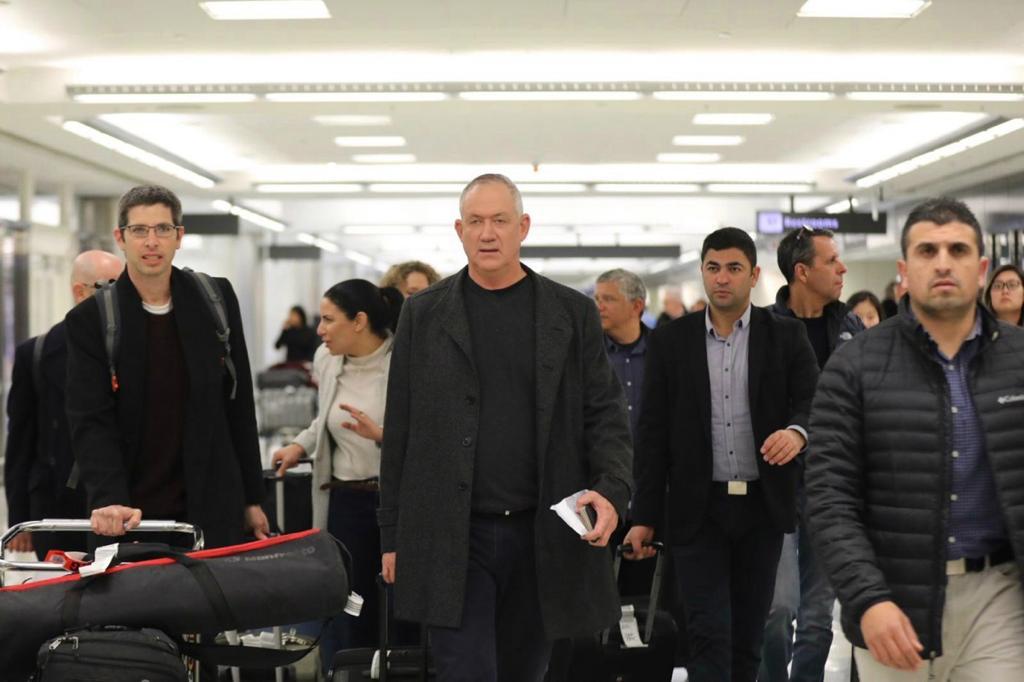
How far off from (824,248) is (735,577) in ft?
4.49

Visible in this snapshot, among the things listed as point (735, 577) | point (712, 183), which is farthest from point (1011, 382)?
point (712, 183)

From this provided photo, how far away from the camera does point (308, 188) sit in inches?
736

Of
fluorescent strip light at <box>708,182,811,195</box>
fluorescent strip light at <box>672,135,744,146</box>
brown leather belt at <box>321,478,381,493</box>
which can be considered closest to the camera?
brown leather belt at <box>321,478,381,493</box>

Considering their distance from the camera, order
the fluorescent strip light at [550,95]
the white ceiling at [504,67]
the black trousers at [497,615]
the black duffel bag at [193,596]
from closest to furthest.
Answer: the black duffel bag at [193,596], the black trousers at [497,615], the white ceiling at [504,67], the fluorescent strip light at [550,95]

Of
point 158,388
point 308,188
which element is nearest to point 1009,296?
point 158,388

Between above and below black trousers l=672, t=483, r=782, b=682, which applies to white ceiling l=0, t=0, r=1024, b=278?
above

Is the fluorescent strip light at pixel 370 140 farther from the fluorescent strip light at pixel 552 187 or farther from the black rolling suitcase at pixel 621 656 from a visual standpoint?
the black rolling suitcase at pixel 621 656

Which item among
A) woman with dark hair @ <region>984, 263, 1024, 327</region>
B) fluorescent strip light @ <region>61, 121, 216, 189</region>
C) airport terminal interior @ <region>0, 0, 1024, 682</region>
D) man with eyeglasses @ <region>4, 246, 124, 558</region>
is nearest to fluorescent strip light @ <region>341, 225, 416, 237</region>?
airport terminal interior @ <region>0, 0, 1024, 682</region>

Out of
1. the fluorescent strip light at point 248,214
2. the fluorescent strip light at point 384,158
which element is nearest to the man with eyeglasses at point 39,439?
the fluorescent strip light at point 384,158

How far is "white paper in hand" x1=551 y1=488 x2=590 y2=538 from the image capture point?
3152 mm

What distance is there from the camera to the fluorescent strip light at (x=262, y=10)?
931 cm

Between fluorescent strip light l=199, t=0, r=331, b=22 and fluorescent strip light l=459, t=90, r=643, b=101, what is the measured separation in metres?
1.79

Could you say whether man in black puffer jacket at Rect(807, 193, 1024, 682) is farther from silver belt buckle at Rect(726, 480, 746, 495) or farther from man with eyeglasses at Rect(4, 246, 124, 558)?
man with eyeglasses at Rect(4, 246, 124, 558)

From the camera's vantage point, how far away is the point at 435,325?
3.44 meters
